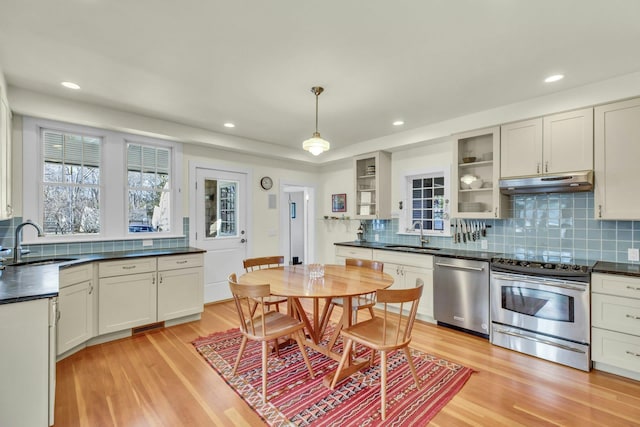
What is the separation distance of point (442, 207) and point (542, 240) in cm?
Result: 123

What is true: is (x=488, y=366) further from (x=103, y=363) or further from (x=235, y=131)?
(x=235, y=131)

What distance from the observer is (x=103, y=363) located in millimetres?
2697

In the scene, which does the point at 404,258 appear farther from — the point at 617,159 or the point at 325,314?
the point at 617,159

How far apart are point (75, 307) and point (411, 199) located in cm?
430

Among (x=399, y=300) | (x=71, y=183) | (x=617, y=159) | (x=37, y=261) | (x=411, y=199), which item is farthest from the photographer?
(x=411, y=199)

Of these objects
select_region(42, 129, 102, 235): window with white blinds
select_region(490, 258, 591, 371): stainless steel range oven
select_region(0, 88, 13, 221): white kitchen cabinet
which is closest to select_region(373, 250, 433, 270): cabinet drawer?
select_region(490, 258, 591, 371): stainless steel range oven

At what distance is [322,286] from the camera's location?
7.79 ft

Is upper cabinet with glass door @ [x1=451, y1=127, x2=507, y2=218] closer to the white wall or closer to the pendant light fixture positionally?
the pendant light fixture

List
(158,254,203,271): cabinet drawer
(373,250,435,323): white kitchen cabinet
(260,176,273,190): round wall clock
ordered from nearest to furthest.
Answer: (158,254,203,271): cabinet drawer
(373,250,435,323): white kitchen cabinet
(260,176,273,190): round wall clock

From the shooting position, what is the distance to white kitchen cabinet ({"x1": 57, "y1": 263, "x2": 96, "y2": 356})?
2654 mm

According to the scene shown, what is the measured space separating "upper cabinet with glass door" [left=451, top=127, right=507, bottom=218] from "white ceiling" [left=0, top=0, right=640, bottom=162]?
498 mm

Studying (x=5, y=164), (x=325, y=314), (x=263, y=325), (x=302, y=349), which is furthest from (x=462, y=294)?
(x=5, y=164)

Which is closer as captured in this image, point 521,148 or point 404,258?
point 521,148

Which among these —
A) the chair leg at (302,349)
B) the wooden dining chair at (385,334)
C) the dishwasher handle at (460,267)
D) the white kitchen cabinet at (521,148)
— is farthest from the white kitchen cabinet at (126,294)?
the white kitchen cabinet at (521,148)
